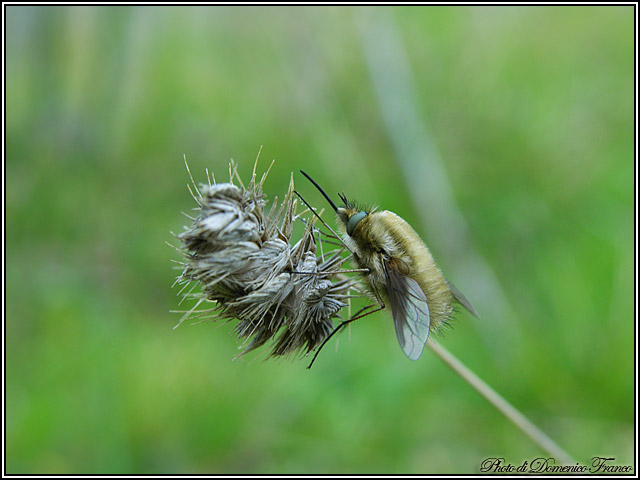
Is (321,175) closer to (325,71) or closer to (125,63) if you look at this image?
(325,71)

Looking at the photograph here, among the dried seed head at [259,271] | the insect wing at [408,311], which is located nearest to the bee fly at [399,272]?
the insect wing at [408,311]

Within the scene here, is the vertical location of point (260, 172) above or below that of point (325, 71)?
below

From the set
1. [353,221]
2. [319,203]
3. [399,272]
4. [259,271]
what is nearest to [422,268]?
[399,272]

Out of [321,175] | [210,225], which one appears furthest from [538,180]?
[210,225]

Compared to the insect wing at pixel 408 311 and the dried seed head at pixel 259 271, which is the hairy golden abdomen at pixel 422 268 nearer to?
the insect wing at pixel 408 311

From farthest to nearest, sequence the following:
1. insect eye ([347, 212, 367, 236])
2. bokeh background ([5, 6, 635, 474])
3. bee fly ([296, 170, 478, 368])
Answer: bokeh background ([5, 6, 635, 474]) → insect eye ([347, 212, 367, 236]) → bee fly ([296, 170, 478, 368])

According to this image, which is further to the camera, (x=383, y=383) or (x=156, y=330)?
(x=156, y=330)

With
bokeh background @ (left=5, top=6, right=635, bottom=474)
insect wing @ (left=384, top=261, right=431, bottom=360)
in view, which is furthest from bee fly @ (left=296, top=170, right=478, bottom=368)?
bokeh background @ (left=5, top=6, right=635, bottom=474)

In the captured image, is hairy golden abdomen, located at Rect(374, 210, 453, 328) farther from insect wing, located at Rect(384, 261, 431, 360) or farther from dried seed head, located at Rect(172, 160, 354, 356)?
dried seed head, located at Rect(172, 160, 354, 356)
